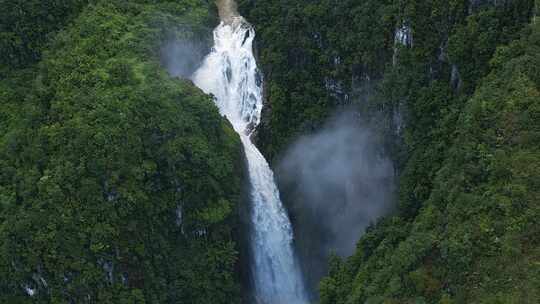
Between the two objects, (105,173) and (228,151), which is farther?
(228,151)

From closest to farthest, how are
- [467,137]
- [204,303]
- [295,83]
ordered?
[467,137], [204,303], [295,83]

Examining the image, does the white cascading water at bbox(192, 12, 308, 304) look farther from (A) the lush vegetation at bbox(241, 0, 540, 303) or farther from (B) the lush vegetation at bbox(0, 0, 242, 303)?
(B) the lush vegetation at bbox(0, 0, 242, 303)

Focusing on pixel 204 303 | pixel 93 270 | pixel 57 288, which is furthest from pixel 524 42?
pixel 57 288

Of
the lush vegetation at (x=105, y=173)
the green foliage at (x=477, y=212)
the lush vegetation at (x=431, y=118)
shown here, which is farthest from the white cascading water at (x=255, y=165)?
the green foliage at (x=477, y=212)

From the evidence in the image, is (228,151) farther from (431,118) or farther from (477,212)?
(477,212)

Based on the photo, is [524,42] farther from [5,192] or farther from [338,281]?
[5,192]

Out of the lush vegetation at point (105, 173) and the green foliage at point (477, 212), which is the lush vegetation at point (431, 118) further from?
the lush vegetation at point (105, 173)

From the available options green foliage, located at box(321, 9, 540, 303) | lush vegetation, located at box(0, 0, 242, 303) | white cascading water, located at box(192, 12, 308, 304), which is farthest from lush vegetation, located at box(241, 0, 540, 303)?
lush vegetation, located at box(0, 0, 242, 303)

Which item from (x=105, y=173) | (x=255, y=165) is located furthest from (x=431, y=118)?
(x=105, y=173)
